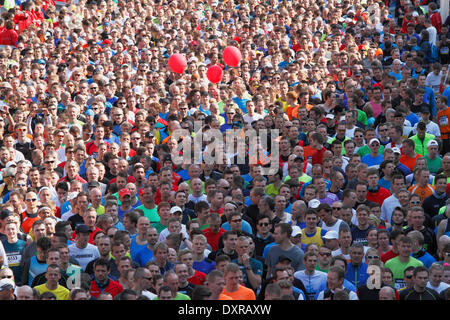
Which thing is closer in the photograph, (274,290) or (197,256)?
(274,290)

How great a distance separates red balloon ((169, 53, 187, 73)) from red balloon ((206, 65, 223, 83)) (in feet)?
2.54

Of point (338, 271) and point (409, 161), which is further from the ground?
point (409, 161)

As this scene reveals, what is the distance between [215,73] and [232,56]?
3.54 feet

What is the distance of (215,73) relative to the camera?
1725 cm

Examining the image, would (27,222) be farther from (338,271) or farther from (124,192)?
(338,271)

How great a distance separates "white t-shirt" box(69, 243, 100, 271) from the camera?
1117 cm

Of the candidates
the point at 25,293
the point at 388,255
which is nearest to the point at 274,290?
the point at 388,255

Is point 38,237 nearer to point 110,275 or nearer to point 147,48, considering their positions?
point 110,275

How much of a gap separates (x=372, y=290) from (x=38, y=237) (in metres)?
4.07

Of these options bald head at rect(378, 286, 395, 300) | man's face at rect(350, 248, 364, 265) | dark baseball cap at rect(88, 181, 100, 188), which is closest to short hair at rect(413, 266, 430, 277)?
bald head at rect(378, 286, 395, 300)

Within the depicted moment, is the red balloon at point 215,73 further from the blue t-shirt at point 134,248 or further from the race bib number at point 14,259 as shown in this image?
the race bib number at point 14,259

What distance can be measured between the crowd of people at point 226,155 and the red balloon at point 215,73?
0.26 meters

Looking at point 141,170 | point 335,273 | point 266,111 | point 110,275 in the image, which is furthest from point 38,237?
point 266,111

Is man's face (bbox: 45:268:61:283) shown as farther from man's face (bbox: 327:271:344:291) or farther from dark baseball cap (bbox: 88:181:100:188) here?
man's face (bbox: 327:271:344:291)
